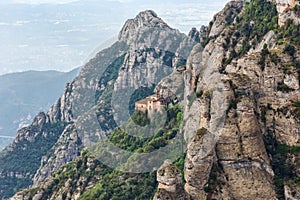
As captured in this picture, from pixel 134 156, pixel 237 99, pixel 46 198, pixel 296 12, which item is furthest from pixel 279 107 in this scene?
pixel 46 198

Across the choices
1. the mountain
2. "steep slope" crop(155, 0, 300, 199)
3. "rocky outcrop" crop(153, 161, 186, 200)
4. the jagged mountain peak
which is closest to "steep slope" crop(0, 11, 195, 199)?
the jagged mountain peak

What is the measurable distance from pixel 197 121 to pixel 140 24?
115m

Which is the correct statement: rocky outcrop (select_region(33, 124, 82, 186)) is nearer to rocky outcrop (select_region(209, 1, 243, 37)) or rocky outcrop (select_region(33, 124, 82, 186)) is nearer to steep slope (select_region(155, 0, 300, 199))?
rocky outcrop (select_region(209, 1, 243, 37))

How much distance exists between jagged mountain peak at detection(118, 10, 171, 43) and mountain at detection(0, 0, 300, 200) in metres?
0.70

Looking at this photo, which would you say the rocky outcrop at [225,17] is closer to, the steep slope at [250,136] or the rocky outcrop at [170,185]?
the steep slope at [250,136]

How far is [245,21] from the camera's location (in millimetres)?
85875

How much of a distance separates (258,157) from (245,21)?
43407mm

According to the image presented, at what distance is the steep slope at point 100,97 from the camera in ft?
465

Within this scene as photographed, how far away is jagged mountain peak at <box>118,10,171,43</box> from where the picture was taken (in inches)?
6486

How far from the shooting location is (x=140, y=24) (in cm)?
17300

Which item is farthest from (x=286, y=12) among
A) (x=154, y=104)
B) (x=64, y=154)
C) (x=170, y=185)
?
(x=64, y=154)

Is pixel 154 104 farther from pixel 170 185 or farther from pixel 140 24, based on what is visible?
pixel 140 24

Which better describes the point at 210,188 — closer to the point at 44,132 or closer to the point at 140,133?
the point at 140,133

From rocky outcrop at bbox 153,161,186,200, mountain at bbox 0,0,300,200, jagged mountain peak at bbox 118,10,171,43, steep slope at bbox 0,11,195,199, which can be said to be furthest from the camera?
jagged mountain peak at bbox 118,10,171,43
